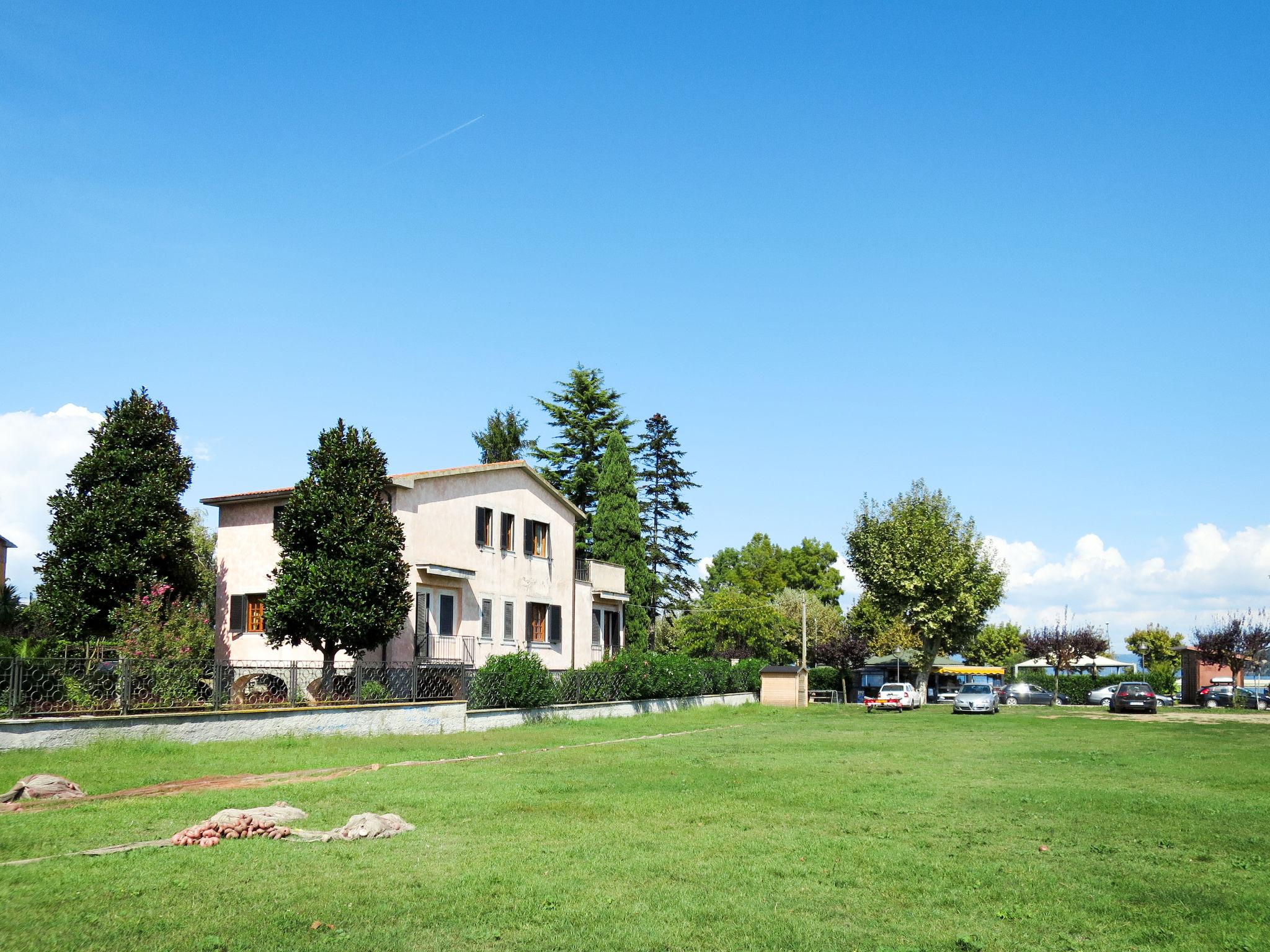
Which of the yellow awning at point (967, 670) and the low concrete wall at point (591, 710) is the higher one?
the low concrete wall at point (591, 710)

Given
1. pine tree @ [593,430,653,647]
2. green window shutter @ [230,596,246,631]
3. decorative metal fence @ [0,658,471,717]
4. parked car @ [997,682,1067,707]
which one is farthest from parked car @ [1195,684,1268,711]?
green window shutter @ [230,596,246,631]

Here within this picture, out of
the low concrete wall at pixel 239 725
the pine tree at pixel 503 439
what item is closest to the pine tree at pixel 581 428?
the pine tree at pixel 503 439

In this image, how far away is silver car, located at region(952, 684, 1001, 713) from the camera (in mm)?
45688

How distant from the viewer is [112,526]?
95.3ft

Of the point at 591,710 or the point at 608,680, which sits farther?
the point at 608,680

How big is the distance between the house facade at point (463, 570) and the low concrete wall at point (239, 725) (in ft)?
13.1

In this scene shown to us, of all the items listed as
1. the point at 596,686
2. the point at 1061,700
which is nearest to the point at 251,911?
the point at 596,686

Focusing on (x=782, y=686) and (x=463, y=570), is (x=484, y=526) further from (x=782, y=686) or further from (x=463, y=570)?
(x=782, y=686)

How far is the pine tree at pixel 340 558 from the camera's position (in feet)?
91.3

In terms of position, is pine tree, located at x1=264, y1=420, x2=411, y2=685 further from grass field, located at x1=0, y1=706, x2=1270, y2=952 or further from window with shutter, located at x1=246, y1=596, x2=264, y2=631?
grass field, located at x1=0, y1=706, x2=1270, y2=952

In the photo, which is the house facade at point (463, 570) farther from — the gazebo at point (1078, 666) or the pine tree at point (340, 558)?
the gazebo at point (1078, 666)

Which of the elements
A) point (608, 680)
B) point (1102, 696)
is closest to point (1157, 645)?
point (1102, 696)

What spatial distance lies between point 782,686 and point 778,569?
40.9 m

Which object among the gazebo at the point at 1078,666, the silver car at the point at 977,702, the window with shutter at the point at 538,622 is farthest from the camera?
the gazebo at the point at 1078,666
